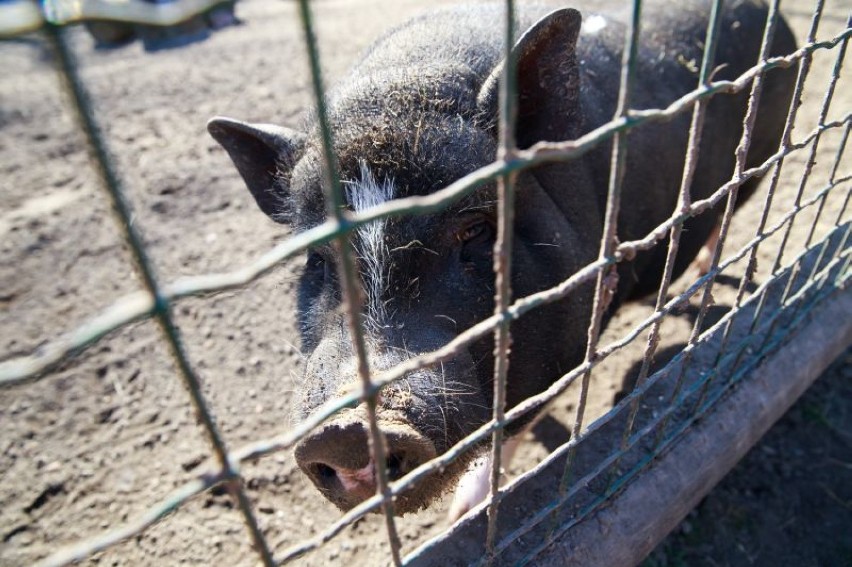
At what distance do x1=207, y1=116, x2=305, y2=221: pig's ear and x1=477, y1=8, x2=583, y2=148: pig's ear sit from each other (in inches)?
29.0

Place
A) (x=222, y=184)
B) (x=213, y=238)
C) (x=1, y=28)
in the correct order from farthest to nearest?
(x=222, y=184)
(x=213, y=238)
(x=1, y=28)

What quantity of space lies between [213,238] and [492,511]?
340cm

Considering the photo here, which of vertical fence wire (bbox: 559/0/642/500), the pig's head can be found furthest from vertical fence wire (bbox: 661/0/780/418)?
the pig's head

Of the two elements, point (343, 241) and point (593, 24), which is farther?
point (593, 24)

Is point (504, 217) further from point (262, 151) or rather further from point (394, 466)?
point (262, 151)

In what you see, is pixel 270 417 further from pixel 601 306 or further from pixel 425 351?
pixel 601 306

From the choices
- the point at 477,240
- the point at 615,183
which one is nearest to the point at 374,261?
the point at 477,240

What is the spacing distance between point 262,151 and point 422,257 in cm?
98

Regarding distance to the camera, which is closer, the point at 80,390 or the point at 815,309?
the point at 815,309

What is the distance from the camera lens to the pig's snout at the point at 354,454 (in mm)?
1399

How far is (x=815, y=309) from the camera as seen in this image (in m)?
2.69

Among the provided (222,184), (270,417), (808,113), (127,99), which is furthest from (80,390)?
(808,113)

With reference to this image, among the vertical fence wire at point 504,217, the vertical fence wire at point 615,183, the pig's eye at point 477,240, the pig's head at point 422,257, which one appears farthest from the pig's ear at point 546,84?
the vertical fence wire at point 504,217

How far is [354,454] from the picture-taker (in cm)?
143
